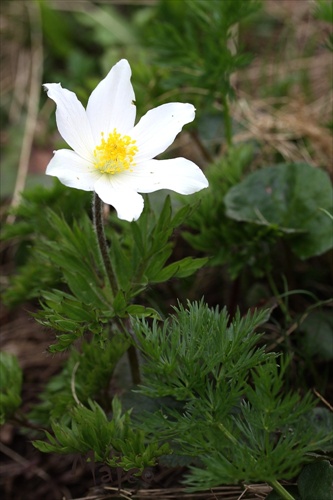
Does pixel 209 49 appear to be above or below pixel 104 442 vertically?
above

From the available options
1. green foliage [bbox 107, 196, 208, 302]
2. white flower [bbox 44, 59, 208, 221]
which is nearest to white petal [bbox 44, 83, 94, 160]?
white flower [bbox 44, 59, 208, 221]

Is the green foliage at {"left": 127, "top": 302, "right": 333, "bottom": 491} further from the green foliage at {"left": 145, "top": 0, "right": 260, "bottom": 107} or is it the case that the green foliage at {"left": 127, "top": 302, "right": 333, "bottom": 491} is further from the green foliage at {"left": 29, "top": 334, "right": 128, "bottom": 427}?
the green foliage at {"left": 145, "top": 0, "right": 260, "bottom": 107}

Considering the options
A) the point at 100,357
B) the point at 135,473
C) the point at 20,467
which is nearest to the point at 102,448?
the point at 135,473

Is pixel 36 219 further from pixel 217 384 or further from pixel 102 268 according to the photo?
pixel 217 384

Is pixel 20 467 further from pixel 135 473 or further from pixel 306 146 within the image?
pixel 306 146

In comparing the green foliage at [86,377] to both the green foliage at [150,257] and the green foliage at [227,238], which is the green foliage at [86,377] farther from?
the green foliage at [227,238]

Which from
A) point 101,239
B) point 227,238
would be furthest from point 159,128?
point 227,238
